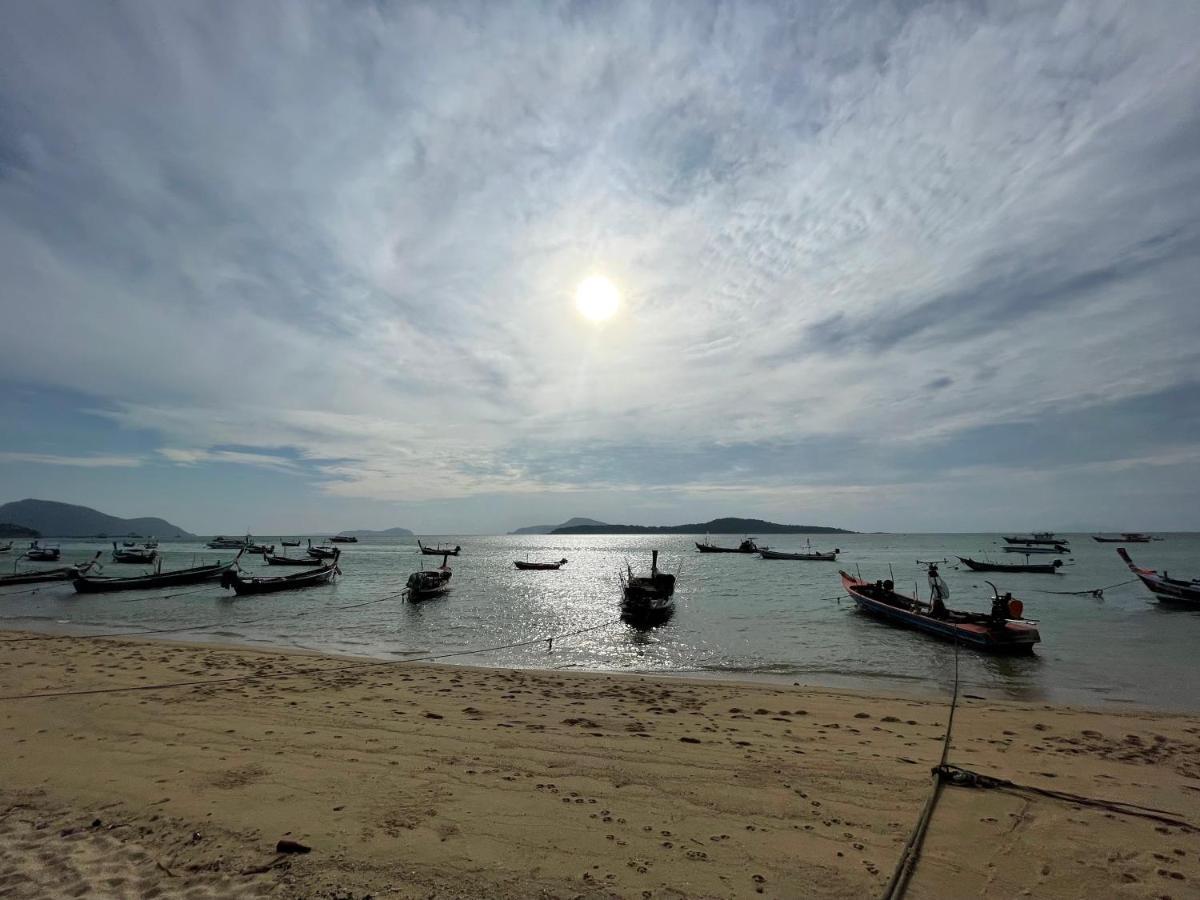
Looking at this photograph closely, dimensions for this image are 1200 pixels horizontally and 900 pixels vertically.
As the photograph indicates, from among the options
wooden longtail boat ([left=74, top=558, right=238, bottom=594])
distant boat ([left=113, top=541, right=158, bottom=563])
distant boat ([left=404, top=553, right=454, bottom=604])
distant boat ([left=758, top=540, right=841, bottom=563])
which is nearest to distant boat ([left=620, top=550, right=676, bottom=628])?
distant boat ([left=404, top=553, right=454, bottom=604])

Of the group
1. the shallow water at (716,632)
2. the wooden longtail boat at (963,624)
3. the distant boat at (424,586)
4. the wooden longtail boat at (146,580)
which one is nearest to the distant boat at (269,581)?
the shallow water at (716,632)

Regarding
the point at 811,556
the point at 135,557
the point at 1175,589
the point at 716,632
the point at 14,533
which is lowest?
the point at 716,632

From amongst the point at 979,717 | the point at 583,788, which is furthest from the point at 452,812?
the point at 979,717

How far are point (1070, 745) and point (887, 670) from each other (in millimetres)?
8310

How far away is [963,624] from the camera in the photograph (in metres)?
21.8

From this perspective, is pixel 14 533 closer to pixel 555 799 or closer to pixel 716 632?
pixel 716 632

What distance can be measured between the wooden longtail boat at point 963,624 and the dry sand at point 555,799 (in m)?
8.14

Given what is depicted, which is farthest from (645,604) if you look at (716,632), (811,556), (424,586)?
(811,556)

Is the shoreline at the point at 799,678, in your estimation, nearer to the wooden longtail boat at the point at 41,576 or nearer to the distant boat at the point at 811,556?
the wooden longtail boat at the point at 41,576

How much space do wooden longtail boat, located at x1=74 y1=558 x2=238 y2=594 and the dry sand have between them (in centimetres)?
3682

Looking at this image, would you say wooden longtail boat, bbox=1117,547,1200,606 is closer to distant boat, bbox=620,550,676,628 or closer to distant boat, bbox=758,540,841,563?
distant boat, bbox=620,550,676,628

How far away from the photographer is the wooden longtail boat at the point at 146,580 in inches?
1578

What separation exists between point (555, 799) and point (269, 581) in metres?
42.9

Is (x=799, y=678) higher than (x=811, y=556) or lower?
lower
